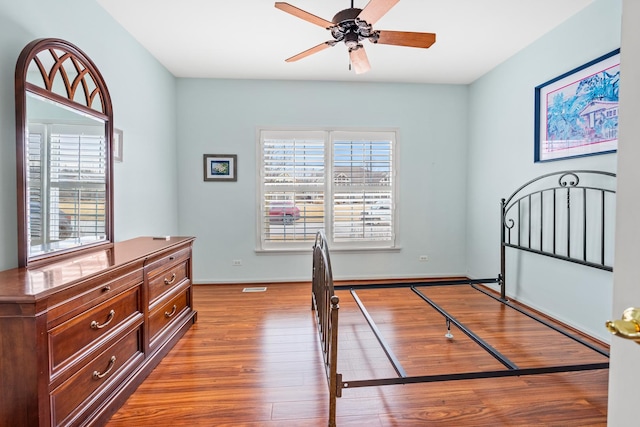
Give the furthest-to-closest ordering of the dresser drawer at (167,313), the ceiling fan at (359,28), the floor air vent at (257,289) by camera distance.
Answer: the floor air vent at (257,289), the dresser drawer at (167,313), the ceiling fan at (359,28)

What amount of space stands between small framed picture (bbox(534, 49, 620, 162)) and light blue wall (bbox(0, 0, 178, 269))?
3714 mm

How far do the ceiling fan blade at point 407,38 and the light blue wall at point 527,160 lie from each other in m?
1.43

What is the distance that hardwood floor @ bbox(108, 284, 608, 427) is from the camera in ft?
5.54

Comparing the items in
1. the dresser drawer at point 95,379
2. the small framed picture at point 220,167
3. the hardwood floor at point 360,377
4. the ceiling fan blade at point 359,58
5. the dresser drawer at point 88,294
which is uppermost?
the ceiling fan blade at point 359,58

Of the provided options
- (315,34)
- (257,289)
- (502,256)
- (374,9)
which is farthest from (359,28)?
(257,289)

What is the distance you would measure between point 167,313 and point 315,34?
109 inches

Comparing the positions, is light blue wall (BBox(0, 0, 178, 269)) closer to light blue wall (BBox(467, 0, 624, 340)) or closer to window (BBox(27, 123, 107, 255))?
window (BBox(27, 123, 107, 255))

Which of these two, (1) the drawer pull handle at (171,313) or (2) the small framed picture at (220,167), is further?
(2) the small framed picture at (220,167)

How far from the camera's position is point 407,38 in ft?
7.42

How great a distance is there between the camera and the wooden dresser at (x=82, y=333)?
124 centimetres

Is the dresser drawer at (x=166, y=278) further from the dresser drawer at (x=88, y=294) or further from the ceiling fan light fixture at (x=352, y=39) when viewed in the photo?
the ceiling fan light fixture at (x=352, y=39)

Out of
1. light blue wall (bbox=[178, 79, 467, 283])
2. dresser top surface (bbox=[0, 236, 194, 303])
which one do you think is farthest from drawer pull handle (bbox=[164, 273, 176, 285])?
light blue wall (bbox=[178, 79, 467, 283])

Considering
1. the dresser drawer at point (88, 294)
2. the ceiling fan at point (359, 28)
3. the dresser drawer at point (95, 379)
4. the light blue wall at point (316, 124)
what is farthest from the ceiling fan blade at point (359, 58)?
the dresser drawer at point (95, 379)

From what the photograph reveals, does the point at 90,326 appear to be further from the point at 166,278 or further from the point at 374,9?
the point at 374,9
